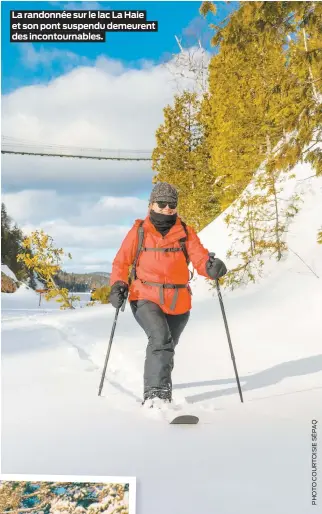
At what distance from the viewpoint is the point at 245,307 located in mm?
6285

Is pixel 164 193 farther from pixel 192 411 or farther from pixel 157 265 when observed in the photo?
pixel 192 411

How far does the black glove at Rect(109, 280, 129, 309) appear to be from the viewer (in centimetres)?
400

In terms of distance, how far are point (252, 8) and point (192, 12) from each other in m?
0.54

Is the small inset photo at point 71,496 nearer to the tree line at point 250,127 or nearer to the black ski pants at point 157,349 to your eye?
the black ski pants at point 157,349

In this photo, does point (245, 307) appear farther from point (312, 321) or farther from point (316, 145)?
point (316, 145)

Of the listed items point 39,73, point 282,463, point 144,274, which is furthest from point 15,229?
point 282,463

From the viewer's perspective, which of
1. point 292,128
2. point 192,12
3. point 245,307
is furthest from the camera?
point 245,307

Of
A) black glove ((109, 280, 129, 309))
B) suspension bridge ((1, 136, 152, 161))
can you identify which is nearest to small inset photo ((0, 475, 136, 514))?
black glove ((109, 280, 129, 309))

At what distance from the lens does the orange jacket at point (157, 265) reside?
13.2ft

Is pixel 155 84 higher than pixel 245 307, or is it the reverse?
pixel 155 84

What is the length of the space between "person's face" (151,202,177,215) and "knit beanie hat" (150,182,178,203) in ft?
0.08

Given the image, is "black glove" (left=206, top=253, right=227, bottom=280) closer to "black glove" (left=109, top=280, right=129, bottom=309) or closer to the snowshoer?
the snowshoer

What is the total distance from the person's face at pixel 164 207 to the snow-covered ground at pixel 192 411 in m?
1.35

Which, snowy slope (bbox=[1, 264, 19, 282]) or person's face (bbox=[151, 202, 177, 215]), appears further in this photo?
snowy slope (bbox=[1, 264, 19, 282])
